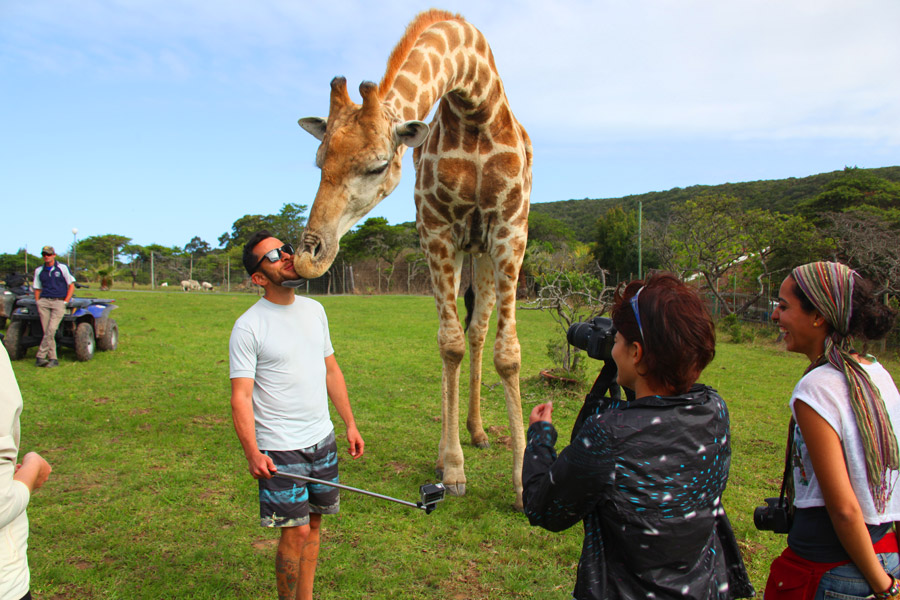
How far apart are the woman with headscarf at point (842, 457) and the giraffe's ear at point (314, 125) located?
8.36 feet

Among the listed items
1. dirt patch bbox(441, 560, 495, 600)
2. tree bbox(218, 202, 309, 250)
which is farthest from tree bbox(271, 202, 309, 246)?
dirt patch bbox(441, 560, 495, 600)

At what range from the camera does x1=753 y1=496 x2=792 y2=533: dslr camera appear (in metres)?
1.92

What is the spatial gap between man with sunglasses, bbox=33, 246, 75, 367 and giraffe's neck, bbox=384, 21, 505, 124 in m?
7.16

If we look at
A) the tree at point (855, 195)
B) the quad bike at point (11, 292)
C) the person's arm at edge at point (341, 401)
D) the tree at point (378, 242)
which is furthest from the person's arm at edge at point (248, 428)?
the tree at point (378, 242)

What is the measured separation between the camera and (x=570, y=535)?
3387 millimetres

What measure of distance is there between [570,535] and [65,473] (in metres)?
3.83

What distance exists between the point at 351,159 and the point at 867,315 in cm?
227

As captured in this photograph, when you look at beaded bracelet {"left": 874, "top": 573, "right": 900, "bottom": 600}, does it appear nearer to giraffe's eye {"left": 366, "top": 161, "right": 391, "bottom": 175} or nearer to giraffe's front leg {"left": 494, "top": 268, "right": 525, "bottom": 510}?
giraffe's front leg {"left": 494, "top": 268, "right": 525, "bottom": 510}

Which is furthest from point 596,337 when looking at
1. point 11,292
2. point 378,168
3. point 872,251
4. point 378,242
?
point 378,242

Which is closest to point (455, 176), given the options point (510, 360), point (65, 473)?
point (510, 360)

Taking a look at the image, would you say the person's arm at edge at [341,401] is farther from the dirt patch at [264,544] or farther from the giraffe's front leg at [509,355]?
the giraffe's front leg at [509,355]

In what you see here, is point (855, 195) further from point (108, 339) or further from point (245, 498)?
point (245, 498)

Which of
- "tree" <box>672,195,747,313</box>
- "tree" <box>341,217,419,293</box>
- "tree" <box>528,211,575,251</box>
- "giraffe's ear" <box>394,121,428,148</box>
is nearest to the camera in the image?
"giraffe's ear" <box>394,121,428,148</box>

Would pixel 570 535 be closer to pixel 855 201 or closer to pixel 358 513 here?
pixel 358 513
